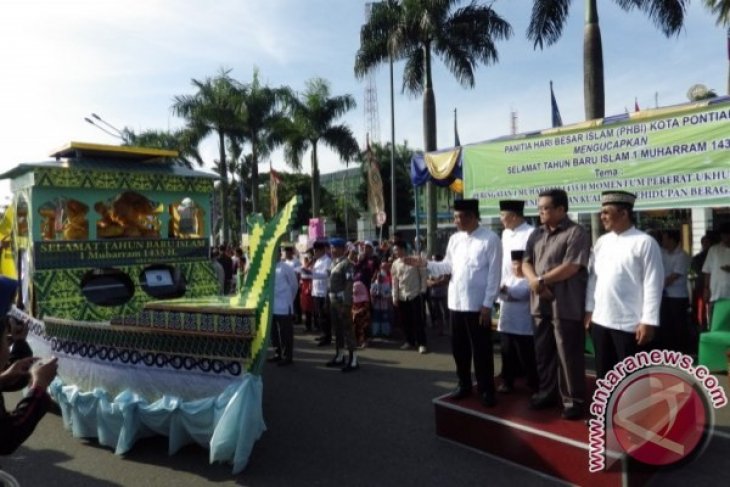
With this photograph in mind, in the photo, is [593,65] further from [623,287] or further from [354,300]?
[623,287]

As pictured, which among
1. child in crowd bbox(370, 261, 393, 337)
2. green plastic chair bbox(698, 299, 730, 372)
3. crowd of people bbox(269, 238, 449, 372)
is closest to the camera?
green plastic chair bbox(698, 299, 730, 372)

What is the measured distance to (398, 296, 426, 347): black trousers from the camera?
809cm

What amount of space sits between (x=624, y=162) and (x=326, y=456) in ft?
15.3

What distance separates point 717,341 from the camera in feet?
18.9

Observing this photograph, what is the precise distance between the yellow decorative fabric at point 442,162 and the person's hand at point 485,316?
4428 mm

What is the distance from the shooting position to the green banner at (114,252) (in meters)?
5.52

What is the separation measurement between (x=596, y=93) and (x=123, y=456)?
9904 millimetres

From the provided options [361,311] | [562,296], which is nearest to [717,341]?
[562,296]

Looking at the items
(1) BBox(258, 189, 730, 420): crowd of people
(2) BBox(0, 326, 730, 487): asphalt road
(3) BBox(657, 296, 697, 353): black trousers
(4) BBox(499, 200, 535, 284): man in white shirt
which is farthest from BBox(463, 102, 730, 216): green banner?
(2) BBox(0, 326, 730, 487): asphalt road

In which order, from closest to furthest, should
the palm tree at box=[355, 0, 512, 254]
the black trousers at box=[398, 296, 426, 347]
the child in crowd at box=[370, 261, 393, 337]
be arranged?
1. the black trousers at box=[398, 296, 426, 347]
2. the child in crowd at box=[370, 261, 393, 337]
3. the palm tree at box=[355, 0, 512, 254]

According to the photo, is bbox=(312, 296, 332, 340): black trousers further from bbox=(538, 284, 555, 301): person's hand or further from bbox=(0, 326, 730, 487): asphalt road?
bbox=(538, 284, 555, 301): person's hand

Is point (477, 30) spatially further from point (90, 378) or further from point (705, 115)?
point (90, 378)

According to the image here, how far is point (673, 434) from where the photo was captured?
11.4ft

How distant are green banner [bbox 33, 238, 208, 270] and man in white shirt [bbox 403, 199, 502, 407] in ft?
12.0
